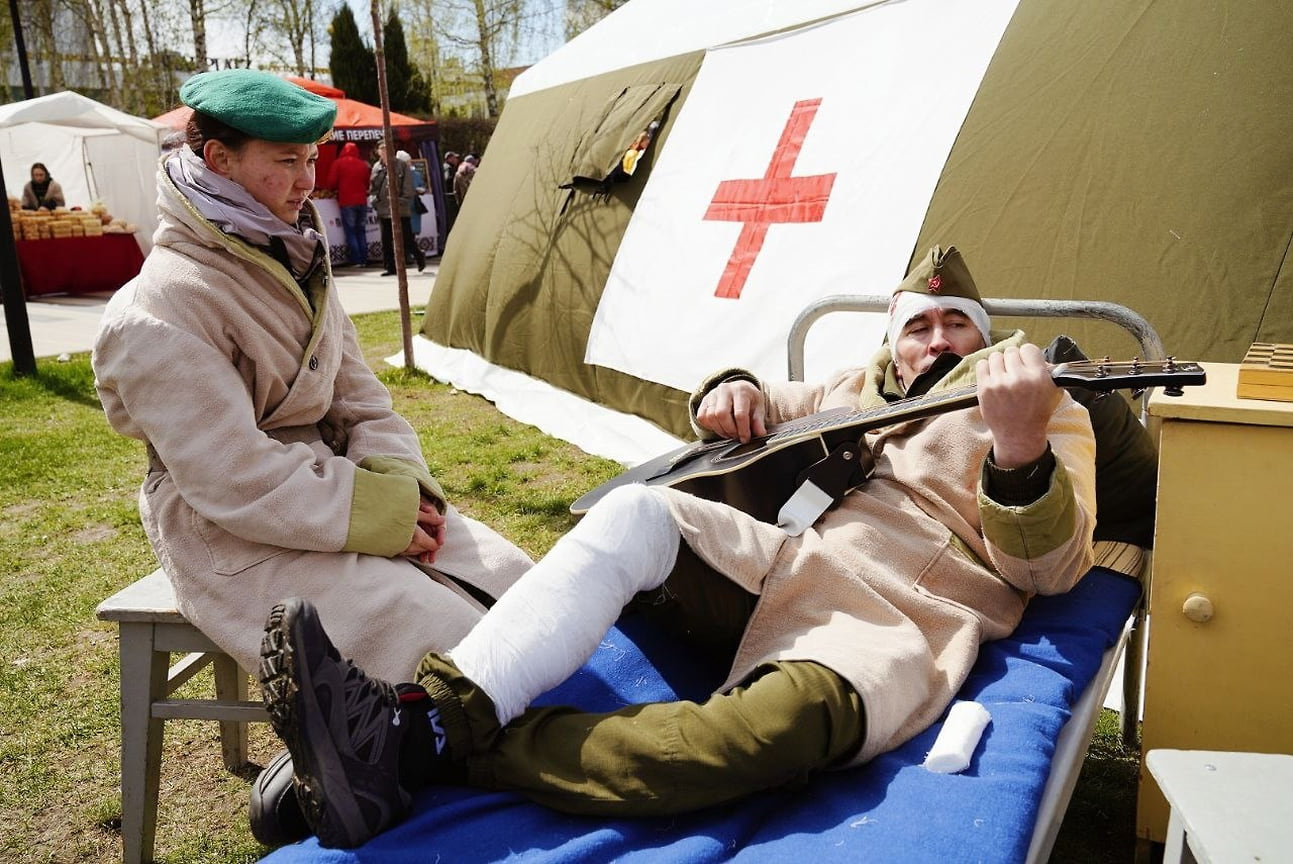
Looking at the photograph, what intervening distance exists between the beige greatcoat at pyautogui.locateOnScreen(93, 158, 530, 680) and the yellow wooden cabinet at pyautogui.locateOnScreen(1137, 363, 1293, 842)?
142 cm

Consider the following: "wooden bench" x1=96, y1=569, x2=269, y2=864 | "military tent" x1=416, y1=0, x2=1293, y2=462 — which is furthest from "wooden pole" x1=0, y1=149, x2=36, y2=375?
"wooden bench" x1=96, y1=569, x2=269, y2=864

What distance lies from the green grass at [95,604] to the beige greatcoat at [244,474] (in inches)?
29.5

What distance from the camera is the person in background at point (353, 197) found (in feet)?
49.9

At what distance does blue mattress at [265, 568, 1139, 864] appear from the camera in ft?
5.09

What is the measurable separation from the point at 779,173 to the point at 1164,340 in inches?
75.9

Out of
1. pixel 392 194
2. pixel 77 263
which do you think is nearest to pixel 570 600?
pixel 392 194

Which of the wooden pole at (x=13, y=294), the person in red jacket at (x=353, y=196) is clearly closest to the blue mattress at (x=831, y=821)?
the wooden pole at (x=13, y=294)

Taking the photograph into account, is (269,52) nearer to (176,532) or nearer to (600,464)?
(600,464)

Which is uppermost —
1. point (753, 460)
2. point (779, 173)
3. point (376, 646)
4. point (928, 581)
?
point (779, 173)

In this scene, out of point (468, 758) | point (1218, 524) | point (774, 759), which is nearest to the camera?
point (774, 759)

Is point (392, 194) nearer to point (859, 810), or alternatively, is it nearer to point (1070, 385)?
point (1070, 385)

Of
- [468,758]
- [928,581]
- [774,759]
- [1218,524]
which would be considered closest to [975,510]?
[928,581]

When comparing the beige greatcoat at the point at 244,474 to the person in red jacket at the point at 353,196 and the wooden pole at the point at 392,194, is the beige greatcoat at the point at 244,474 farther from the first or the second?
the person in red jacket at the point at 353,196

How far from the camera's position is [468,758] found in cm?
176
